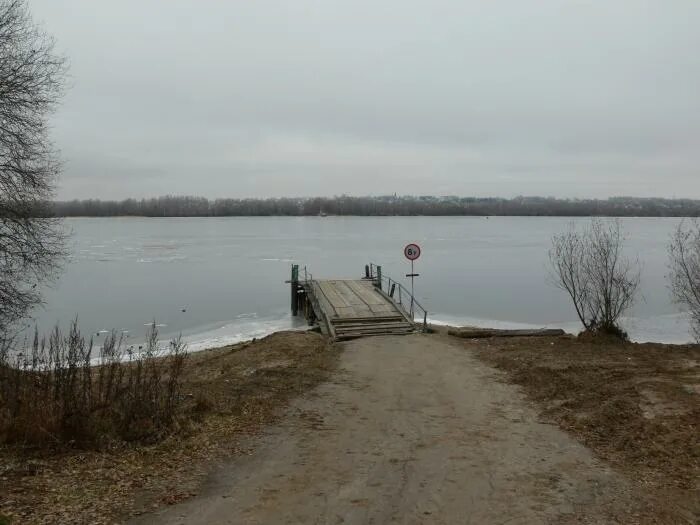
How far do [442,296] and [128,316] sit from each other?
15.3 metres

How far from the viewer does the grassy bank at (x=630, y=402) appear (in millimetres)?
5723

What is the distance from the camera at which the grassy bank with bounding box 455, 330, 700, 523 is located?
5.72m

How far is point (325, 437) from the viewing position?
7164 mm

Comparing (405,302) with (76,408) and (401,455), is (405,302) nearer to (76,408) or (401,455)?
(401,455)

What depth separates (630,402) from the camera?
333 inches

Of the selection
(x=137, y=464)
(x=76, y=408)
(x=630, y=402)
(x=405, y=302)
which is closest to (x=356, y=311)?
(x=405, y=302)

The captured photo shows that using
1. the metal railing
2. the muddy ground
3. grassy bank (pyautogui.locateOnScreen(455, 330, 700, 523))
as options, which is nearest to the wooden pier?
the metal railing

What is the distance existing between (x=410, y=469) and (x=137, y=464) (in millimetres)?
2812

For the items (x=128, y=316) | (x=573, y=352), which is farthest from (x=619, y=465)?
(x=128, y=316)

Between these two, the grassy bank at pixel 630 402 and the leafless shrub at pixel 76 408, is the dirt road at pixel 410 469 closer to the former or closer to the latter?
the grassy bank at pixel 630 402

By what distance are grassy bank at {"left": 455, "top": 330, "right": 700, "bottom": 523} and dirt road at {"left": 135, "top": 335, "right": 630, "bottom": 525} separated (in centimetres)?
34

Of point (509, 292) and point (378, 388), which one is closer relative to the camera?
point (378, 388)

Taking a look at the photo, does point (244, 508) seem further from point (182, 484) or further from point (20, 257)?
point (20, 257)

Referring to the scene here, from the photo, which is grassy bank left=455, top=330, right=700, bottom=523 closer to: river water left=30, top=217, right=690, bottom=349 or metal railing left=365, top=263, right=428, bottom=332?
metal railing left=365, top=263, right=428, bottom=332
